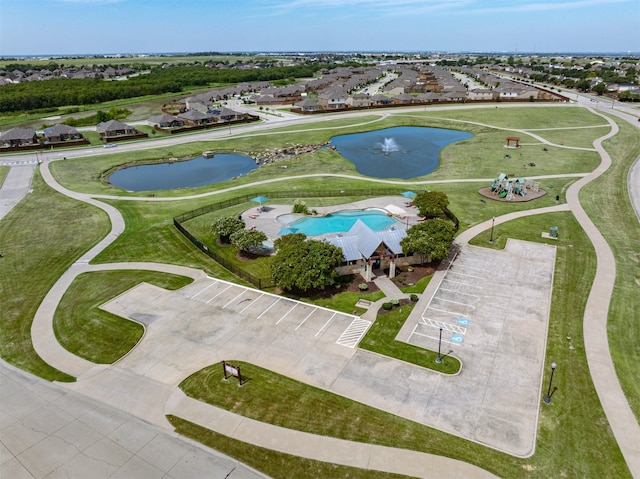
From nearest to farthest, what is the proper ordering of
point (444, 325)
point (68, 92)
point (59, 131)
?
point (444, 325), point (59, 131), point (68, 92)

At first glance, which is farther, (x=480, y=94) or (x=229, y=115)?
(x=480, y=94)

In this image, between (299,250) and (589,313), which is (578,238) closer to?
(589,313)

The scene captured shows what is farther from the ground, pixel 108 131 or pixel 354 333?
pixel 108 131

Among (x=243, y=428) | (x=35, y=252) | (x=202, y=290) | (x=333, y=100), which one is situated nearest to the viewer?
(x=243, y=428)

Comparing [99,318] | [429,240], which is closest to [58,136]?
[99,318]

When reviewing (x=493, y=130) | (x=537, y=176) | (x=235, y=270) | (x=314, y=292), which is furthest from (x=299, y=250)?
(x=493, y=130)

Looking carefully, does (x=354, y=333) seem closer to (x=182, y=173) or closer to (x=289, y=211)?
(x=289, y=211)

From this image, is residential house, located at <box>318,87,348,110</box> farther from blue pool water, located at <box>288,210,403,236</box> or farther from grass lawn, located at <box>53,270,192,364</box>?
grass lawn, located at <box>53,270,192,364</box>

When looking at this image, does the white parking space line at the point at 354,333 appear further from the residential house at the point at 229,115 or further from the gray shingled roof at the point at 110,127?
the residential house at the point at 229,115
